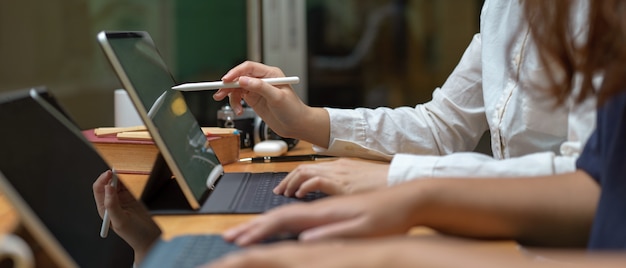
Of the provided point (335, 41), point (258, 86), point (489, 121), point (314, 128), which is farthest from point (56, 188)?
point (335, 41)

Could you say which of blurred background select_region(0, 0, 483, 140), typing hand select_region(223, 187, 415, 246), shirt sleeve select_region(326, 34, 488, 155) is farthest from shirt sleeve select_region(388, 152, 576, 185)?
blurred background select_region(0, 0, 483, 140)

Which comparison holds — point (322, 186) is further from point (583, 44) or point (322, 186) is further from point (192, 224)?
point (583, 44)

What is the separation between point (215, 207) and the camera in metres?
1.01

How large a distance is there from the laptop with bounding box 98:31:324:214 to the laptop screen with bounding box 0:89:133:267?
0.10 m

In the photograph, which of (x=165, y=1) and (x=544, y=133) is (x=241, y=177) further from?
(x=165, y=1)

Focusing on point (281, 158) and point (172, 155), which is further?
point (281, 158)

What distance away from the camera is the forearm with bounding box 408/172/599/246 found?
2.78 feet

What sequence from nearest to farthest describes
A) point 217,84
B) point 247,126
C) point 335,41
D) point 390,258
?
point 390,258 → point 217,84 → point 247,126 → point 335,41

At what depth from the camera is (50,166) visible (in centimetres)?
95

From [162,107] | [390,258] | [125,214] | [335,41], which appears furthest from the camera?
[335,41]

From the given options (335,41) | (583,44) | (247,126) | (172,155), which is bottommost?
(335,41)

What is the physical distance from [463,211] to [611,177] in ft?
0.54

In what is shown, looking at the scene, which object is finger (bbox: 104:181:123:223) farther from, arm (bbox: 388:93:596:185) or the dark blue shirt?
the dark blue shirt

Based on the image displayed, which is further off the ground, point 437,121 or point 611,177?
point 611,177
